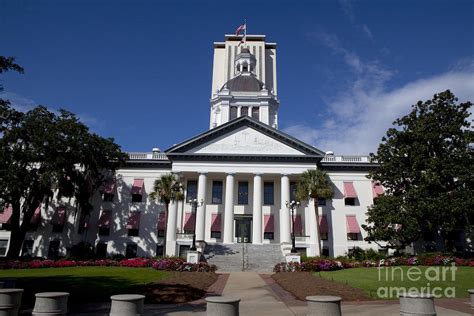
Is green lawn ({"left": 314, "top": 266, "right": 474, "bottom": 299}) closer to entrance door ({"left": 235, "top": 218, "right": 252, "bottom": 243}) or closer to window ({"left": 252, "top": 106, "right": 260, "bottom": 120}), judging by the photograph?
entrance door ({"left": 235, "top": 218, "right": 252, "bottom": 243})

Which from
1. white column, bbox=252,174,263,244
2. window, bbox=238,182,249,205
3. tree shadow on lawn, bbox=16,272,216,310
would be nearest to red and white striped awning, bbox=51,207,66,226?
window, bbox=238,182,249,205

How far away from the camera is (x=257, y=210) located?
38094mm

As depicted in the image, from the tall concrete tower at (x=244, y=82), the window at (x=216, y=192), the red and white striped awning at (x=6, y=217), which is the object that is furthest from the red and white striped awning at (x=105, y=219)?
the tall concrete tower at (x=244, y=82)

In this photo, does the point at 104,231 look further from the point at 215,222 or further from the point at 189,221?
the point at 215,222

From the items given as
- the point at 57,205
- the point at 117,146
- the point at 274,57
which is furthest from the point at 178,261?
the point at 274,57

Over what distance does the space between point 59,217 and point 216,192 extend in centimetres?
1810

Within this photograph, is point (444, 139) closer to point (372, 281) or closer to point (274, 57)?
point (372, 281)

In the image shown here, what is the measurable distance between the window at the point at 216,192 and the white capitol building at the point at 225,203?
0.12 meters

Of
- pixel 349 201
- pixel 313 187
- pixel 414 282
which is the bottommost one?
pixel 414 282

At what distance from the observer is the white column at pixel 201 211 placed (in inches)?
1435

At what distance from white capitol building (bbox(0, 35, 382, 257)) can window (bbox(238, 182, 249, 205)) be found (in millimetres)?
120

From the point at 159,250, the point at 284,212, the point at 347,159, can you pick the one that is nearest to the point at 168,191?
the point at 159,250

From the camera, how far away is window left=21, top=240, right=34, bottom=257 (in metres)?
39.3

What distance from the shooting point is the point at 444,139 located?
32.4 metres
